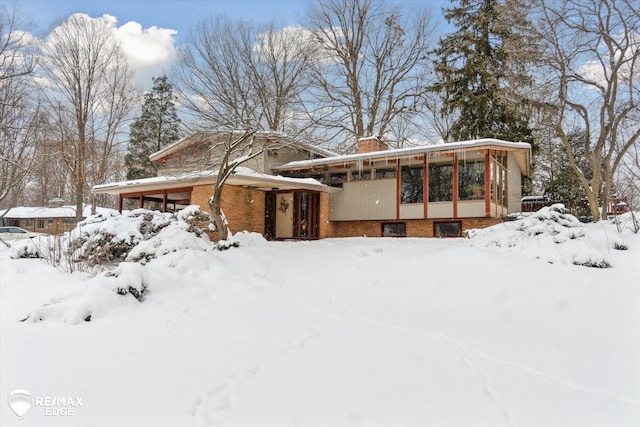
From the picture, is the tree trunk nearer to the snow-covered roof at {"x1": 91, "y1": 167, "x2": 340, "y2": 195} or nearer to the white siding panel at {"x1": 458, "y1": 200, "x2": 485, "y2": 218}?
the snow-covered roof at {"x1": 91, "y1": 167, "x2": 340, "y2": 195}

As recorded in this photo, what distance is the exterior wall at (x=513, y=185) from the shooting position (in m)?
14.5

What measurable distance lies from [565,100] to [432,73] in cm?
1004

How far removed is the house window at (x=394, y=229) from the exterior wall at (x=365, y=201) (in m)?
0.43

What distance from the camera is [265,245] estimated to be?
10.3m

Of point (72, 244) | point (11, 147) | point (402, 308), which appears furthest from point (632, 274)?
point (11, 147)

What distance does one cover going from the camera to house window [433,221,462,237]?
12758 millimetres

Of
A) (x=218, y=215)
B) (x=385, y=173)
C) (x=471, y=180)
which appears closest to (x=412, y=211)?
(x=385, y=173)

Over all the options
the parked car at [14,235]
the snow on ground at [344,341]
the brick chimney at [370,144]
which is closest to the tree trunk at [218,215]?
the snow on ground at [344,341]

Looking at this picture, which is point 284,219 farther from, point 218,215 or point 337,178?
point 218,215

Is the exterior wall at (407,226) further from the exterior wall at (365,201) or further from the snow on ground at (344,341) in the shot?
the snow on ground at (344,341)

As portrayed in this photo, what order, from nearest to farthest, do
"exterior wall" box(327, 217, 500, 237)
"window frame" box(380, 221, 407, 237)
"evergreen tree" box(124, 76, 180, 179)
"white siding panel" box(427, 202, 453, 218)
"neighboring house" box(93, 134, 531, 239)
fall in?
"neighboring house" box(93, 134, 531, 239) → "exterior wall" box(327, 217, 500, 237) → "white siding panel" box(427, 202, 453, 218) → "window frame" box(380, 221, 407, 237) → "evergreen tree" box(124, 76, 180, 179)

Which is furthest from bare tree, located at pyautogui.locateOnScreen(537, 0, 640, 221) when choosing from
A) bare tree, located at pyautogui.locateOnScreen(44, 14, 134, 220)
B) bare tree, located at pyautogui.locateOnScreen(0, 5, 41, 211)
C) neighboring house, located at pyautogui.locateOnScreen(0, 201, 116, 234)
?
neighboring house, located at pyautogui.locateOnScreen(0, 201, 116, 234)

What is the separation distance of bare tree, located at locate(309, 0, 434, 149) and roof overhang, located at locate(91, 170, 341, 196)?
8.72 meters

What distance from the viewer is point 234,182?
12.0m
